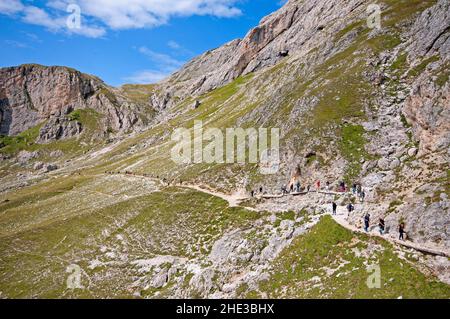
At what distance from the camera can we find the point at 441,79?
49062 millimetres

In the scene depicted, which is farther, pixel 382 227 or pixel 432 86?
pixel 432 86

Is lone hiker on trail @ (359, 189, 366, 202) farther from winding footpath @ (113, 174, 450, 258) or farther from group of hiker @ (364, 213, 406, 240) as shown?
group of hiker @ (364, 213, 406, 240)

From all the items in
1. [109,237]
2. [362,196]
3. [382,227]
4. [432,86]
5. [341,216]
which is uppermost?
[432,86]

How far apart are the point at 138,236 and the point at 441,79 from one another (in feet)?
177

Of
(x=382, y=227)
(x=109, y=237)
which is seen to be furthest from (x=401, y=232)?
(x=109, y=237)

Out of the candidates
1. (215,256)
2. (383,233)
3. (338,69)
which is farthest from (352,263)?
(338,69)

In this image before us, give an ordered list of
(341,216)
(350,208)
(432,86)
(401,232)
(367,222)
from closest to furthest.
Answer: (401,232) → (367,222) → (350,208) → (341,216) → (432,86)

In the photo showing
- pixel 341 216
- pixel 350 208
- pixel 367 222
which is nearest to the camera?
pixel 367 222

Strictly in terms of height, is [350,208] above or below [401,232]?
above

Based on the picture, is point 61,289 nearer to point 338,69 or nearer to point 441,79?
point 441,79

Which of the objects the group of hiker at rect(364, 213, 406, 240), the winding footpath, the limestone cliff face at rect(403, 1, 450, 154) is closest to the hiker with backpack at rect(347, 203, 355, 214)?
the winding footpath

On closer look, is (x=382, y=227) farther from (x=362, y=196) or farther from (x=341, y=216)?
(x=362, y=196)

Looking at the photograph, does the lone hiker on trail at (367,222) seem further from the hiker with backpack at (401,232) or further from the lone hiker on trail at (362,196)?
the lone hiker on trail at (362,196)
